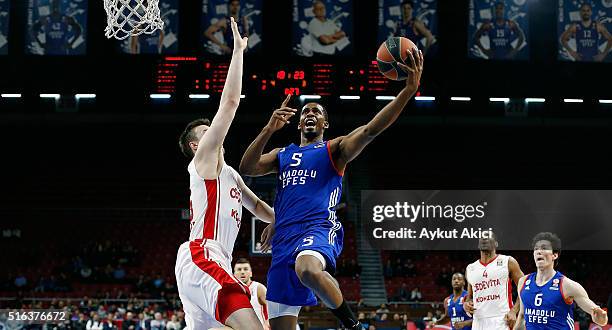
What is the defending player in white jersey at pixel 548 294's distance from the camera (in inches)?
287

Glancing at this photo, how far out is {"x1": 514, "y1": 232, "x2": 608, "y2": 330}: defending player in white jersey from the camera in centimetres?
728

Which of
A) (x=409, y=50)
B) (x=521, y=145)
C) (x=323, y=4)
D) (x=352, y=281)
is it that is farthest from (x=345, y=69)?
(x=409, y=50)

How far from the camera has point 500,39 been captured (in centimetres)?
1925

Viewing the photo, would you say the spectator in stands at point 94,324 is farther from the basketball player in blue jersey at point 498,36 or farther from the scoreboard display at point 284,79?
the basketball player in blue jersey at point 498,36

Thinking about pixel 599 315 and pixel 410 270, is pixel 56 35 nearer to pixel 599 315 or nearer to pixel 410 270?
pixel 410 270

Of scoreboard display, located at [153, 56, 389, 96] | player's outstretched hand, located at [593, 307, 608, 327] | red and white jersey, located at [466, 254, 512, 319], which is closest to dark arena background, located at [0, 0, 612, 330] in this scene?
scoreboard display, located at [153, 56, 389, 96]

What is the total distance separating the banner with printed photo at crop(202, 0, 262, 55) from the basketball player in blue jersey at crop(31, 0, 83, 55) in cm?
310

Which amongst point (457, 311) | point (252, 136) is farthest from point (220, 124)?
point (252, 136)

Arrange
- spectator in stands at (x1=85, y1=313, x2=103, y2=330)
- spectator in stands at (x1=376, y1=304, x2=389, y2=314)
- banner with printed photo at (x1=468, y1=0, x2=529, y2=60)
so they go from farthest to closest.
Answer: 1. banner with printed photo at (x1=468, y1=0, x2=529, y2=60)
2. spectator in stands at (x1=376, y1=304, x2=389, y2=314)
3. spectator in stands at (x1=85, y1=313, x2=103, y2=330)

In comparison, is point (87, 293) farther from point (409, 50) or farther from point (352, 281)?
point (409, 50)

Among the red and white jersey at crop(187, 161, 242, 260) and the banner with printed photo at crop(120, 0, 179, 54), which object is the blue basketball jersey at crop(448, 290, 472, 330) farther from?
the banner with printed photo at crop(120, 0, 179, 54)

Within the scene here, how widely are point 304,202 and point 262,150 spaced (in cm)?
49

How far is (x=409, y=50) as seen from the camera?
5.21m

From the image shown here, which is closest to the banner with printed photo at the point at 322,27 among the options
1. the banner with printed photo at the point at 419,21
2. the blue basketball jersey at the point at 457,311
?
the banner with printed photo at the point at 419,21
